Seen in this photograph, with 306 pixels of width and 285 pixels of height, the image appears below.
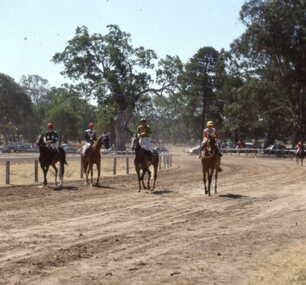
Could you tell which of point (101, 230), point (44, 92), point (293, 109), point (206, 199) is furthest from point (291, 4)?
point (44, 92)

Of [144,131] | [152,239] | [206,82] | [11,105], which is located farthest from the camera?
[11,105]

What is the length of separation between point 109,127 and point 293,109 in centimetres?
4773

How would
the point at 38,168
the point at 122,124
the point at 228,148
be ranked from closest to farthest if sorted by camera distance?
1. the point at 38,168
2. the point at 122,124
3. the point at 228,148

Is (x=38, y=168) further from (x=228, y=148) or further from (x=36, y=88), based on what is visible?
(x=36, y=88)

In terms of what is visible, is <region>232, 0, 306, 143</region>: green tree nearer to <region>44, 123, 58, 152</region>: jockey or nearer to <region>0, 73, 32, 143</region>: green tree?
<region>44, 123, 58, 152</region>: jockey

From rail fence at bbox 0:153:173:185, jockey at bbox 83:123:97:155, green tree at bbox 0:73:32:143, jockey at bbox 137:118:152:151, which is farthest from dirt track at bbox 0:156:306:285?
green tree at bbox 0:73:32:143

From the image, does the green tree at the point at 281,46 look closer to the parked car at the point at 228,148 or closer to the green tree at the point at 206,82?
the parked car at the point at 228,148

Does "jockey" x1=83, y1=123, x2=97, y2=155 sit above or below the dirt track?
above

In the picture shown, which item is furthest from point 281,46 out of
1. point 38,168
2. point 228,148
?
point 38,168

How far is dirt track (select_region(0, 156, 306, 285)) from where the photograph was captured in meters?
7.72

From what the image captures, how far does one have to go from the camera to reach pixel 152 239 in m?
10.3

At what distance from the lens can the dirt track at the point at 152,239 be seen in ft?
25.3

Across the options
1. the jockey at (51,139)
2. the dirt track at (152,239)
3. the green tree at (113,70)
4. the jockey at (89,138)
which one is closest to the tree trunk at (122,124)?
the green tree at (113,70)

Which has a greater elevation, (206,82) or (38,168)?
(206,82)
